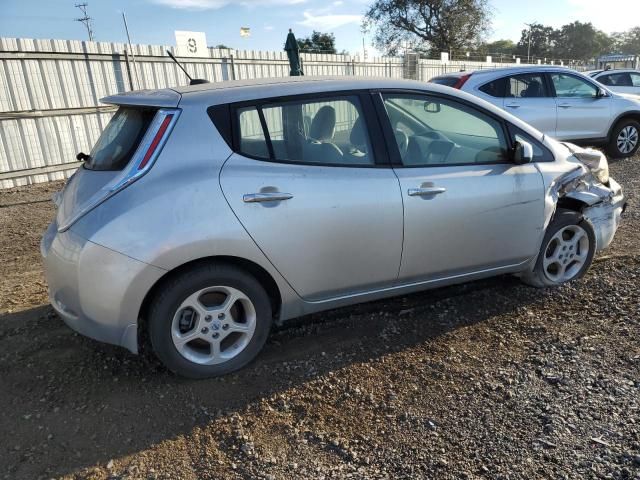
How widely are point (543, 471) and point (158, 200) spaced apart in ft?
7.57

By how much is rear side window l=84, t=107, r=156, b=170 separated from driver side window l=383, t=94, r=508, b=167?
1.56m

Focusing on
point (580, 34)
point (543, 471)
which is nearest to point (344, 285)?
point (543, 471)

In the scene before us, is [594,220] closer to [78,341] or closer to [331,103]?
[331,103]

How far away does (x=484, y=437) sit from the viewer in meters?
2.47

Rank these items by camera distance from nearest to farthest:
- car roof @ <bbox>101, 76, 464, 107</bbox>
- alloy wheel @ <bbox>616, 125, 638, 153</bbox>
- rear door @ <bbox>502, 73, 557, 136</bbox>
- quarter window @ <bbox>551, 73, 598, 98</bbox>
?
car roof @ <bbox>101, 76, 464, 107</bbox>, rear door @ <bbox>502, 73, 557, 136</bbox>, quarter window @ <bbox>551, 73, 598, 98</bbox>, alloy wheel @ <bbox>616, 125, 638, 153</bbox>

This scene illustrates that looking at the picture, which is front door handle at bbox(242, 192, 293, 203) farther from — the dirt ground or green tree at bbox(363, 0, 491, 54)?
green tree at bbox(363, 0, 491, 54)

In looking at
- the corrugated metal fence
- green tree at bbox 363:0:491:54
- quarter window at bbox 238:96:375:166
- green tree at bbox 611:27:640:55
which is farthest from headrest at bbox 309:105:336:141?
green tree at bbox 611:27:640:55

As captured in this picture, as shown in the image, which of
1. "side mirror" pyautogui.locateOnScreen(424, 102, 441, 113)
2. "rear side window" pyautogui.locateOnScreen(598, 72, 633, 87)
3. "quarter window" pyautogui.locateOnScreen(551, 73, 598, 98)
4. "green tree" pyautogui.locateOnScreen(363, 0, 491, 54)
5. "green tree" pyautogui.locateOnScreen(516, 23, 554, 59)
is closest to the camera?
"side mirror" pyautogui.locateOnScreen(424, 102, 441, 113)

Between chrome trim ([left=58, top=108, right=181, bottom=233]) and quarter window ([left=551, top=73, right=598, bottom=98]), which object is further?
quarter window ([left=551, top=73, right=598, bottom=98])

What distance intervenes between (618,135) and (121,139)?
9.72 m

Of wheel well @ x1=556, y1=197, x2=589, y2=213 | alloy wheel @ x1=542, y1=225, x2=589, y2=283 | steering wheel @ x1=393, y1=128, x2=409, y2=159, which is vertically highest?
steering wheel @ x1=393, y1=128, x2=409, y2=159

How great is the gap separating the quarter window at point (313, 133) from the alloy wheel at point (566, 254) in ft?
6.01

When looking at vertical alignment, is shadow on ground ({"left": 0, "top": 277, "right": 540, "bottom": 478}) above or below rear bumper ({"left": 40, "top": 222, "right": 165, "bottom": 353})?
below

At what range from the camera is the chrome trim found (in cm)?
271
